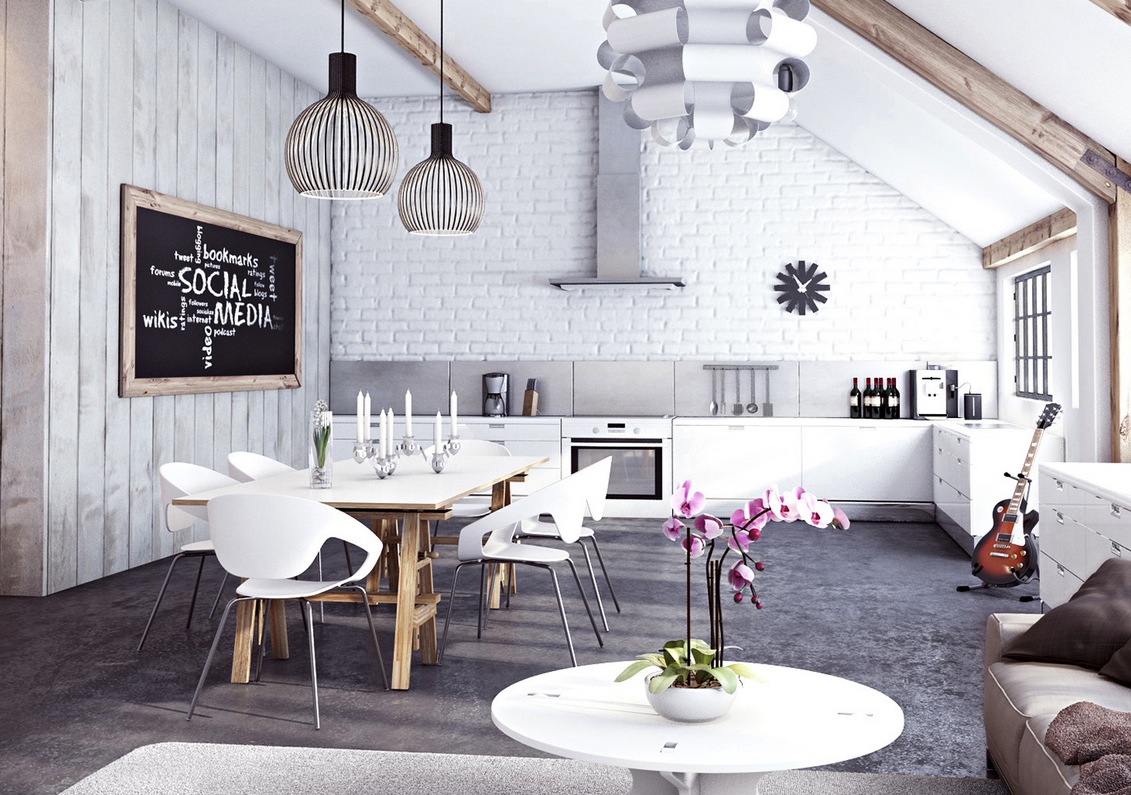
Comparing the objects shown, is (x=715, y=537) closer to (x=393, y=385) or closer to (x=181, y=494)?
(x=181, y=494)

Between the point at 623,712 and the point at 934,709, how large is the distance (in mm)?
1758

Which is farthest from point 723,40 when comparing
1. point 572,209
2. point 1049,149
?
point 572,209

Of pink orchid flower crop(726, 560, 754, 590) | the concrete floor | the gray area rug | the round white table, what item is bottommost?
the gray area rug

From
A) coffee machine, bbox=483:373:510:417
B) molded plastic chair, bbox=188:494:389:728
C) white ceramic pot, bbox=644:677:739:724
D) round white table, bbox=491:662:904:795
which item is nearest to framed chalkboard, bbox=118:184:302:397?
coffee machine, bbox=483:373:510:417

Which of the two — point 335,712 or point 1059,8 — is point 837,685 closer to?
point 335,712

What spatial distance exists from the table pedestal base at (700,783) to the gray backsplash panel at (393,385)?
661cm

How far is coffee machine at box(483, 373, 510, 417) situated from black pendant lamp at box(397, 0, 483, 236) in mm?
A: 3035

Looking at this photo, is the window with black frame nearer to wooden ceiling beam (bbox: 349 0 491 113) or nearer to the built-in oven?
the built-in oven

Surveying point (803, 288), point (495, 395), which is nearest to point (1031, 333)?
point (803, 288)

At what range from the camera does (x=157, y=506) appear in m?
6.20

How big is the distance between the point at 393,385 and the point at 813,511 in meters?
6.89

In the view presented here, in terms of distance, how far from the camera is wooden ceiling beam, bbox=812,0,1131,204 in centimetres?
484

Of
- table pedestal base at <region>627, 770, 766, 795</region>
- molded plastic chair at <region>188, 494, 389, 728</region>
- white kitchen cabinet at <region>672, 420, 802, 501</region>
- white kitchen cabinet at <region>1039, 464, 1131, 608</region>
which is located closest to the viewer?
table pedestal base at <region>627, 770, 766, 795</region>

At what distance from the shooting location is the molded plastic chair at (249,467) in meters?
4.86
